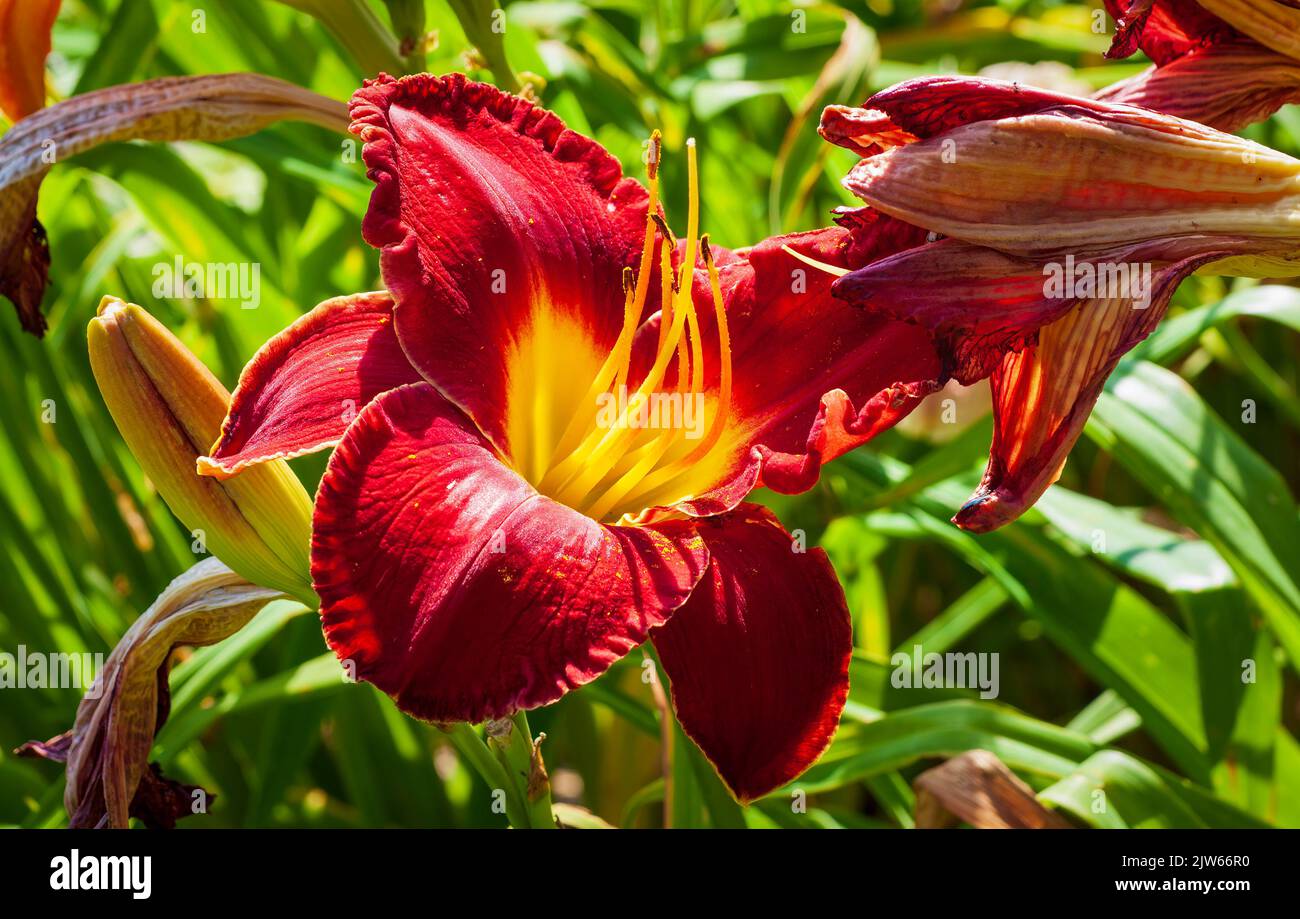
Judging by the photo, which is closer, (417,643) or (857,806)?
(417,643)

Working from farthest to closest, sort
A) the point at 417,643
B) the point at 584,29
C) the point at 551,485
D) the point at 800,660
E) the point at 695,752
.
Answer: the point at 584,29
the point at 695,752
the point at 551,485
the point at 800,660
the point at 417,643

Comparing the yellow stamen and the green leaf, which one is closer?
the yellow stamen

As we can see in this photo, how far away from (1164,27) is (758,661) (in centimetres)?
51

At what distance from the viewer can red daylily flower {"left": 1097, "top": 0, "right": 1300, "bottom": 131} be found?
2.49 feet

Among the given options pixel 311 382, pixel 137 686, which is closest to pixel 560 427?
pixel 311 382

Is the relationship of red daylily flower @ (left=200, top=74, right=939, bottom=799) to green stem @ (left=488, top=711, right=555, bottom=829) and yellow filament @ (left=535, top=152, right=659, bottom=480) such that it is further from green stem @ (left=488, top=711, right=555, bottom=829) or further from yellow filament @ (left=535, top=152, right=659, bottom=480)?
green stem @ (left=488, top=711, right=555, bottom=829)

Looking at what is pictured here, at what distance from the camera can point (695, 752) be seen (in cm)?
100

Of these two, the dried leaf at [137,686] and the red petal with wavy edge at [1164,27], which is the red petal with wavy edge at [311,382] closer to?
the dried leaf at [137,686]

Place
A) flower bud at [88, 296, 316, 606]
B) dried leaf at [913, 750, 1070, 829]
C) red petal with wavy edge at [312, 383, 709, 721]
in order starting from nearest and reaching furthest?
1. red petal with wavy edge at [312, 383, 709, 721]
2. flower bud at [88, 296, 316, 606]
3. dried leaf at [913, 750, 1070, 829]

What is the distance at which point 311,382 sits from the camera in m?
0.73

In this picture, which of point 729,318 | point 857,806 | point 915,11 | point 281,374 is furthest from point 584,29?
point 857,806

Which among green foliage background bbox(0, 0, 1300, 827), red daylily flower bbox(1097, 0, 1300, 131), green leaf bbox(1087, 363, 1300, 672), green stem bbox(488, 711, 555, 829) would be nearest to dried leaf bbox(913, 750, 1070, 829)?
green foliage background bbox(0, 0, 1300, 827)
